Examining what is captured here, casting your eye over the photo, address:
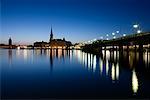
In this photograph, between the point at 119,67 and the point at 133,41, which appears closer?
the point at 119,67

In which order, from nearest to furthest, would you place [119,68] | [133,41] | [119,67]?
[119,68], [119,67], [133,41]

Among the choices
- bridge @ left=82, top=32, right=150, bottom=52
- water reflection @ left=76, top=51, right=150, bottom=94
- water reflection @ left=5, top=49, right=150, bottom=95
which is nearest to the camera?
water reflection @ left=5, top=49, right=150, bottom=95

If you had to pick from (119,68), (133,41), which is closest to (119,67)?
(119,68)

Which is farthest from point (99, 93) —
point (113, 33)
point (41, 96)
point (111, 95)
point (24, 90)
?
point (113, 33)

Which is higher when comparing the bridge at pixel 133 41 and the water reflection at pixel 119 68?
the bridge at pixel 133 41

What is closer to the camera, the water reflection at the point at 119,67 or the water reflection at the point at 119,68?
the water reflection at the point at 119,68

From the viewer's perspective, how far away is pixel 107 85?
32031 mm

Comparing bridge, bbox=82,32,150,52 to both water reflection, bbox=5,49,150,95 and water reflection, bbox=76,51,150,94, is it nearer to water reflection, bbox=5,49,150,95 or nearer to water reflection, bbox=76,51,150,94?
water reflection, bbox=5,49,150,95

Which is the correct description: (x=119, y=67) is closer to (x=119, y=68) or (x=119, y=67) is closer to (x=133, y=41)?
(x=119, y=68)

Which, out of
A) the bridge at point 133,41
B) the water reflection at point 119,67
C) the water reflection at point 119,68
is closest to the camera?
the water reflection at point 119,68

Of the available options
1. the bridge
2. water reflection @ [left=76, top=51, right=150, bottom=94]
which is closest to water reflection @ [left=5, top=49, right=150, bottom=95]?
water reflection @ [left=76, top=51, right=150, bottom=94]

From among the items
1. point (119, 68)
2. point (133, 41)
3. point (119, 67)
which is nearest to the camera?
point (119, 68)

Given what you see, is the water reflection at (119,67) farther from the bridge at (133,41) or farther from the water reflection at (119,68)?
the bridge at (133,41)

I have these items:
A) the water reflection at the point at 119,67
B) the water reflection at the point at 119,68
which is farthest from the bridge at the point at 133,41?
the water reflection at the point at 119,67
